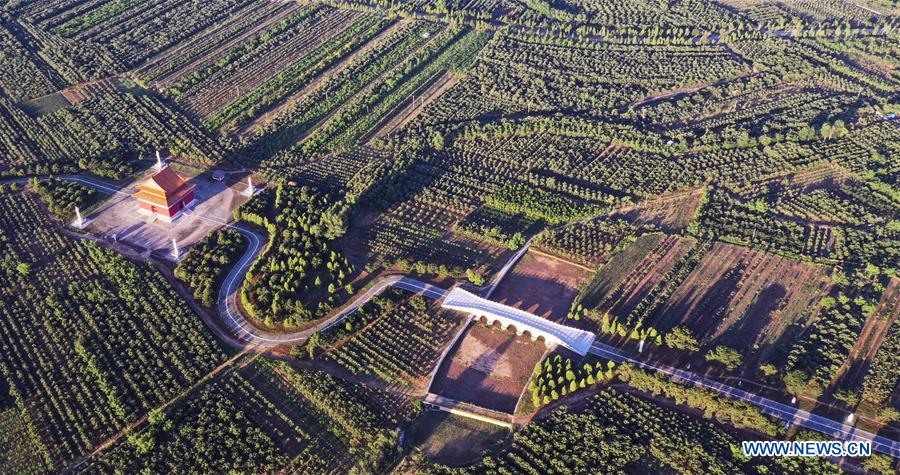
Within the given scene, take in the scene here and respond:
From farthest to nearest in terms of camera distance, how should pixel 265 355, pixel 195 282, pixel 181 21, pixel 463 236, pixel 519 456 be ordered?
pixel 181 21 → pixel 463 236 → pixel 195 282 → pixel 265 355 → pixel 519 456

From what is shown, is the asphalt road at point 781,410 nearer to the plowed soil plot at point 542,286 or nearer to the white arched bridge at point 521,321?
the white arched bridge at point 521,321

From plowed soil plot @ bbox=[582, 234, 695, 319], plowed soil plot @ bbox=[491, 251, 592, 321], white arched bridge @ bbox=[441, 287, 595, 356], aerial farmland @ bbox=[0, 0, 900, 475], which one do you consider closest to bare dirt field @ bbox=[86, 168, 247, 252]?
aerial farmland @ bbox=[0, 0, 900, 475]

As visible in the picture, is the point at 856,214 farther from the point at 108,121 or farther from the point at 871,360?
the point at 108,121

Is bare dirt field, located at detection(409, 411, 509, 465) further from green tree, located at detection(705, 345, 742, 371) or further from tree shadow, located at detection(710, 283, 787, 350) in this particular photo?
tree shadow, located at detection(710, 283, 787, 350)

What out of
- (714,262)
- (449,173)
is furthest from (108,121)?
(714,262)

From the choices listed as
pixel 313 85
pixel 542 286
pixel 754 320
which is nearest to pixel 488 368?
pixel 542 286

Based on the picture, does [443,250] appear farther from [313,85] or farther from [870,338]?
[313,85]

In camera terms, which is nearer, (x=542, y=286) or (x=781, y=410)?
(x=781, y=410)
